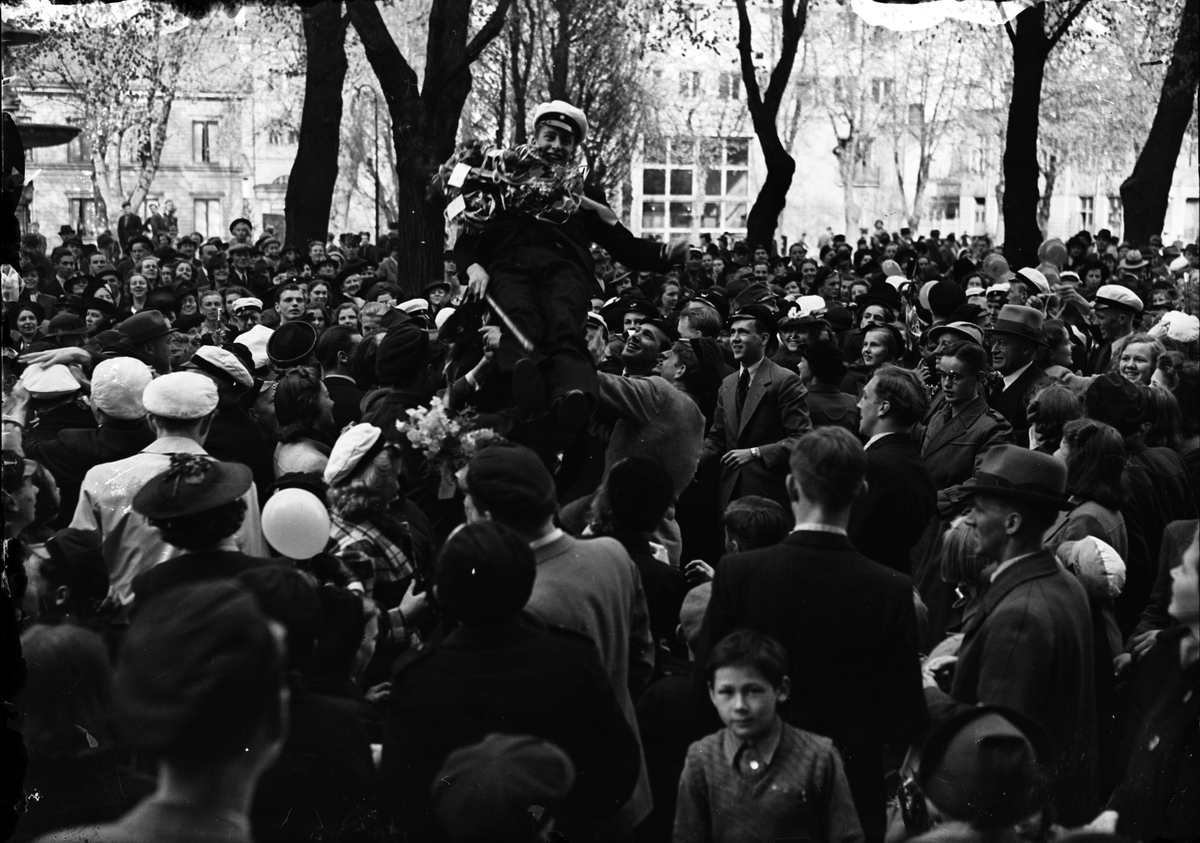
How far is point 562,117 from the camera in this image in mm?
4355

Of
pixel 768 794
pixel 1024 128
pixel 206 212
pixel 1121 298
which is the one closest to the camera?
pixel 768 794

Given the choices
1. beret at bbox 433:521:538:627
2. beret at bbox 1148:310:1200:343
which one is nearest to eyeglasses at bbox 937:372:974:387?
beret at bbox 1148:310:1200:343

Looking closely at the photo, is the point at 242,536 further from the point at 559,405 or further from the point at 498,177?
the point at 498,177

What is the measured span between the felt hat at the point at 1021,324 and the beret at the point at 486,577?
12.9 ft

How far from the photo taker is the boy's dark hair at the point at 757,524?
164 inches

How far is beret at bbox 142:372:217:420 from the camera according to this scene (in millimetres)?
4301

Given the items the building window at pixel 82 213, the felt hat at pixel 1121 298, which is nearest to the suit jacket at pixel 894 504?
the building window at pixel 82 213

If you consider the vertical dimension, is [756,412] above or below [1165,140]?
below

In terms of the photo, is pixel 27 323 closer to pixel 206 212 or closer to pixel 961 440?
pixel 206 212

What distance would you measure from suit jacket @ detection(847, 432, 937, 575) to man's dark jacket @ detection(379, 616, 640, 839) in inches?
39.8

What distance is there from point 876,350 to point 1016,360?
2.29ft

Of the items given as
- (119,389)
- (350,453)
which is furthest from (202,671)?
(119,389)

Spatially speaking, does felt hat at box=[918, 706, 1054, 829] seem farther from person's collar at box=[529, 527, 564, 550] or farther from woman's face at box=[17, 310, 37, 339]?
woman's face at box=[17, 310, 37, 339]

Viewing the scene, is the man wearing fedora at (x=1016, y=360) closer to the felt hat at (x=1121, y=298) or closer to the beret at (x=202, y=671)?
the felt hat at (x=1121, y=298)
